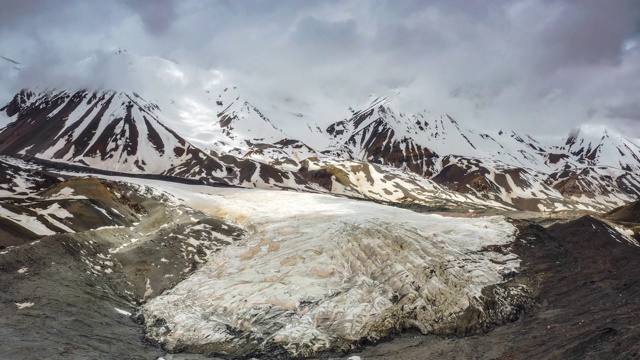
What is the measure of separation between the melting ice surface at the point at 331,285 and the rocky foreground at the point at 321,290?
14cm

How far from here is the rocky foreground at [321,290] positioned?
2802 cm

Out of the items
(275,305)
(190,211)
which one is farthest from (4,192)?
(275,305)

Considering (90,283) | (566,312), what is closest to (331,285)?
(566,312)

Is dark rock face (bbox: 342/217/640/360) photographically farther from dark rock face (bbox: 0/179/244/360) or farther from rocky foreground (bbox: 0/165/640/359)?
dark rock face (bbox: 0/179/244/360)

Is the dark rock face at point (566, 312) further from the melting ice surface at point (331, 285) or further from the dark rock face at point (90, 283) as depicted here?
the dark rock face at point (90, 283)

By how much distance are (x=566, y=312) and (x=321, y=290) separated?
1794 centimetres

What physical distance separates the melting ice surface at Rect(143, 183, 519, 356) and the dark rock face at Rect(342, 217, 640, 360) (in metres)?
2.34

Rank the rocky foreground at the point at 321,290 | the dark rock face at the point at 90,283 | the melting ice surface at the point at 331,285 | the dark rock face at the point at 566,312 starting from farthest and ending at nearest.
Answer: the melting ice surface at the point at 331,285
the rocky foreground at the point at 321,290
the dark rock face at the point at 90,283
the dark rock face at the point at 566,312

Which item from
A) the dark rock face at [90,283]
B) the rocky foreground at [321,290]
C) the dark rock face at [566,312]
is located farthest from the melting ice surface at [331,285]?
the dark rock face at [566,312]

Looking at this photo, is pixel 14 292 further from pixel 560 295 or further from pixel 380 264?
pixel 560 295

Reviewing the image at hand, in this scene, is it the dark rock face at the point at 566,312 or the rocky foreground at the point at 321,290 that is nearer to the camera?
the dark rock face at the point at 566,312

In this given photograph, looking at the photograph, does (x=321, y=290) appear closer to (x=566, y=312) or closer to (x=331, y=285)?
(x=331, y=285)

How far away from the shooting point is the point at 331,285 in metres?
36.6

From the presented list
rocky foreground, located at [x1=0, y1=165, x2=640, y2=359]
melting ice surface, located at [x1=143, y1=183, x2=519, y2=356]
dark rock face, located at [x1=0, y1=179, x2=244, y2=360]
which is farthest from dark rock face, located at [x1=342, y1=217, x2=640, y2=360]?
dark rock face, located at [x1=0, y1=179, x2=244, y2=360]
